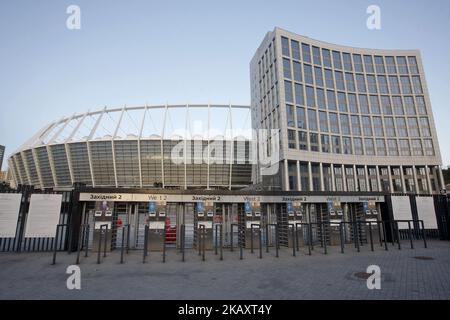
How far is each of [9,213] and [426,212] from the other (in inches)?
989

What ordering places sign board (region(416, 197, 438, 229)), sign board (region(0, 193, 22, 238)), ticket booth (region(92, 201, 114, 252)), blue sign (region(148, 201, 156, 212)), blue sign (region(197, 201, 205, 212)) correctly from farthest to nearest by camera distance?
1. sign board (region(416, 197, 438, 229))
2. blue sign (region(197, 201, 205, 212))
3. blue sign (region(148, 201, 156, 212))
4. ticket booth (region(92, 201, 114, 252))
5. sign board (region(0, 193, 22, 238))

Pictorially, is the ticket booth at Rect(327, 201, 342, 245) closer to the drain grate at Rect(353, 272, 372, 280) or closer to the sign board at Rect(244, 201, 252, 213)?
the sign board at Rect(244, 201, 252, 213)

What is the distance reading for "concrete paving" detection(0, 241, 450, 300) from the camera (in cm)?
635

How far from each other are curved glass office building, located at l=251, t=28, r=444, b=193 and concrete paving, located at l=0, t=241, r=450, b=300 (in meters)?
41.8

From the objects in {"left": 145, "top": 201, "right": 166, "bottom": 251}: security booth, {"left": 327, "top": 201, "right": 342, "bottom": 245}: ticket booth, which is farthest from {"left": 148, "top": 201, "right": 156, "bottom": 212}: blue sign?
{"left": 327, "top": 201, "right": 342, "bottom": 245}: ticket booth

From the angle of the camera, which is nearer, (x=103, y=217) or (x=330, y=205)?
(x=103, y=217)

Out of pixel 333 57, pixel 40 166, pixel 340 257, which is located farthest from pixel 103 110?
pixel 340 257

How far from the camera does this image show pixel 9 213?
40.7 feet

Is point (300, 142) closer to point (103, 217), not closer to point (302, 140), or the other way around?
point (302, 140)

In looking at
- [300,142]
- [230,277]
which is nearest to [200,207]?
[230,277]

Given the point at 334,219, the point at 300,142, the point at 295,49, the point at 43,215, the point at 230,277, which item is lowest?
the point at 230,277

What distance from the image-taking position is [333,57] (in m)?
62.7

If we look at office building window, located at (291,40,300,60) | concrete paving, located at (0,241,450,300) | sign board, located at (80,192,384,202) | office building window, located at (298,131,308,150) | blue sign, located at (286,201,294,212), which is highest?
office building window, located at (291,40,300,60)

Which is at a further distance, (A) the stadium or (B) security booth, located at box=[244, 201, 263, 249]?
(A) the stadium
